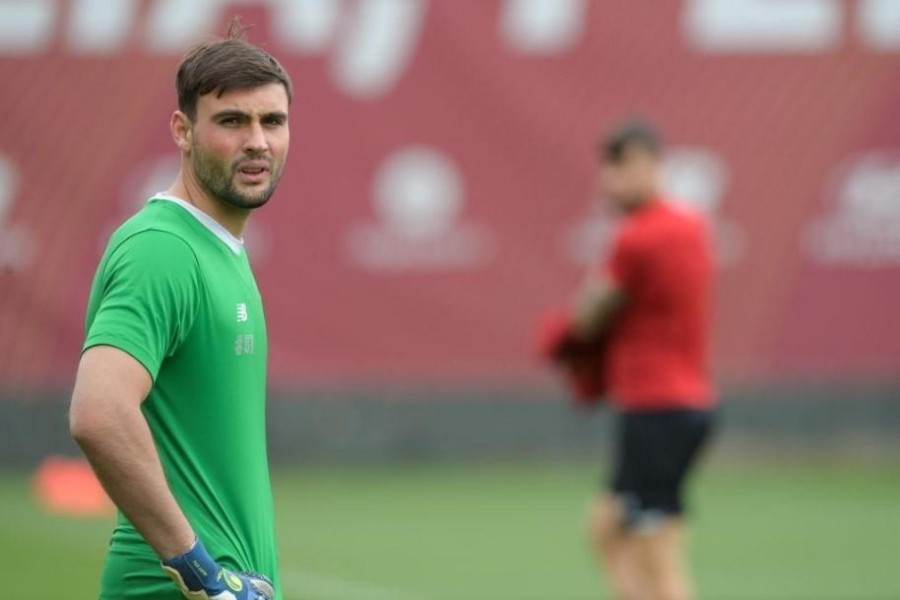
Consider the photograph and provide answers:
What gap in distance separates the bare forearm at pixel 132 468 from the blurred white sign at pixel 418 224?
42.4ft

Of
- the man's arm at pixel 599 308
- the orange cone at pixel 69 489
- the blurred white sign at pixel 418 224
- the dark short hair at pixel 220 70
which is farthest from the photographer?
the blurred white sign at pixel 418 224

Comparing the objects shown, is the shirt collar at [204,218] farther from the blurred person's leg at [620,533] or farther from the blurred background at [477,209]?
the blurred background at [477,209]

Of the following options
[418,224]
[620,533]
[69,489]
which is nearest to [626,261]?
[620,533]

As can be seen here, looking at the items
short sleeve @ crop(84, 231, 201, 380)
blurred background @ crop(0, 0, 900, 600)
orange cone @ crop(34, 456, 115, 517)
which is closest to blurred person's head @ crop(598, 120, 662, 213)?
short sleeve @ crop(84, 231, 201, 380)

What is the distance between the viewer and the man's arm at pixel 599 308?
328 inches

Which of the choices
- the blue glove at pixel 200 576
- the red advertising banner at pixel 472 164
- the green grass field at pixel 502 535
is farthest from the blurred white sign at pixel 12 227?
the blue glove at pixel 200 576

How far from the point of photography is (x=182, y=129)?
4191 mm

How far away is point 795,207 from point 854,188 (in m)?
0.61

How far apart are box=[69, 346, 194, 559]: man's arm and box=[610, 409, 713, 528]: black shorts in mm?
4735

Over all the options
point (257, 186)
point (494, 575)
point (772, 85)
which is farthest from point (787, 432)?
point (257, 186)

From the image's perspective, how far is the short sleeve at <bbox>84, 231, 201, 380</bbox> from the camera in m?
3.77

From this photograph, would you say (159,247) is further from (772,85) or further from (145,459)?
(772,85)

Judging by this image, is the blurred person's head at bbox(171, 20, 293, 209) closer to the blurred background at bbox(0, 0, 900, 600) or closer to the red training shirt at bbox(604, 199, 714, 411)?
the red training shirt at bbox(604, 199, 714, 411)

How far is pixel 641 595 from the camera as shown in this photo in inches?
327
